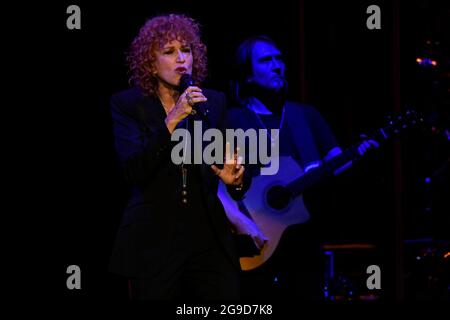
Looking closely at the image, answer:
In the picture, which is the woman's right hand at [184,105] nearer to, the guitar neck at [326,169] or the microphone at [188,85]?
the microphone at [188,85]

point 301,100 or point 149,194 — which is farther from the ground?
point 301,100

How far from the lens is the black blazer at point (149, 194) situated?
2559mm

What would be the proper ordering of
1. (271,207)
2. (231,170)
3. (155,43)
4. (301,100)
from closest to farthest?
(231,170)
(155,43)
(271,207)
(301,100)

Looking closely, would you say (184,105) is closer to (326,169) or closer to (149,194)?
(149,194)

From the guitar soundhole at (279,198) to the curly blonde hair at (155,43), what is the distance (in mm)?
1210

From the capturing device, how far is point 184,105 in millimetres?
2514

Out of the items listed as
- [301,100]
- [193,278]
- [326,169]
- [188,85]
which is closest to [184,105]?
[188,85]

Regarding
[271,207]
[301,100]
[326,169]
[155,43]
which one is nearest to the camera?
[155,43]

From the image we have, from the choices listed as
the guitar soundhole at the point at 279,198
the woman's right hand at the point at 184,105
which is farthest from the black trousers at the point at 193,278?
the guitar soundhole at the point at 279,198

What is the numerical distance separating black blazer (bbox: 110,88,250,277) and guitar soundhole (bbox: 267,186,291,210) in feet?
4.38

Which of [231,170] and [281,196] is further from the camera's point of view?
[281,196]

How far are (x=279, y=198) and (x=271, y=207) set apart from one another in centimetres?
7

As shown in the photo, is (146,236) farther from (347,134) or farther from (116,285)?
(347,134)

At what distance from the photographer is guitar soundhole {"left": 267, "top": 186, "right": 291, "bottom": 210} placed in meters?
4.06
